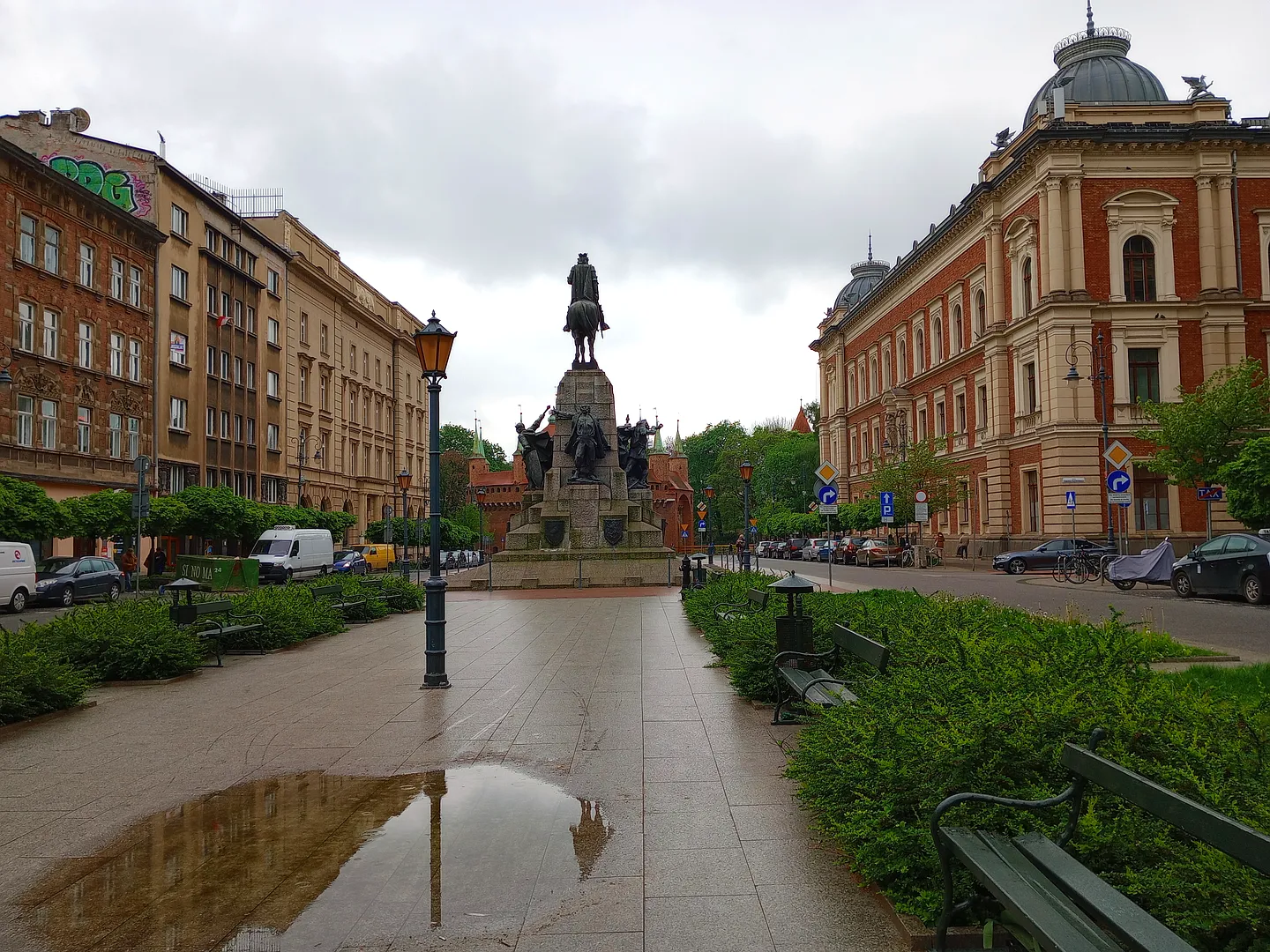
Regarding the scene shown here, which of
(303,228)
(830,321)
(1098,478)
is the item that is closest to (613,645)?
(1098,478)

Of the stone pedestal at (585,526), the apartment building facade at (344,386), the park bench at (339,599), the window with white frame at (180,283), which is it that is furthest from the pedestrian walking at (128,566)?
the park bench at (339,599)

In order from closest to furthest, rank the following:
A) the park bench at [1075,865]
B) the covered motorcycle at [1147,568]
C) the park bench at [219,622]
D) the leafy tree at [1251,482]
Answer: the park bench at [1075,865], the park bench at [219,622], the leafy tree at [1251,482], the covered motorcycle at [1147,568]

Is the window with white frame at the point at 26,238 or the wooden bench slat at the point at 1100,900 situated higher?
the window with white frame at the point at 26,238

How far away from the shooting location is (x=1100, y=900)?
319 cm

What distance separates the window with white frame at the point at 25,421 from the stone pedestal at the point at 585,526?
55.0 feet

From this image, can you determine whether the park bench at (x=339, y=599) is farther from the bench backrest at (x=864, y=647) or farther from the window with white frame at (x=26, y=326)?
the window with white frame at (x=26, y=326)

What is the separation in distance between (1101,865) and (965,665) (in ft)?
7.10

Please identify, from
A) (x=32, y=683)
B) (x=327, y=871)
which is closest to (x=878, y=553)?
(x=32, y=683)

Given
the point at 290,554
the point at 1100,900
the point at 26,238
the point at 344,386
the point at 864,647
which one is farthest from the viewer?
the point at 344,386

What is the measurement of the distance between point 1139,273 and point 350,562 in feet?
117

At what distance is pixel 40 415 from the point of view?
3488 cm

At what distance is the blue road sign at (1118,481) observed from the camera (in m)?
24.5

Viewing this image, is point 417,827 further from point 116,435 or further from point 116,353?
point 116,353

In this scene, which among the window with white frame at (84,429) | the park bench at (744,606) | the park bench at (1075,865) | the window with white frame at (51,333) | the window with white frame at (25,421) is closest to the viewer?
the park bench at (1075,865)
